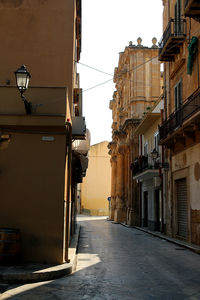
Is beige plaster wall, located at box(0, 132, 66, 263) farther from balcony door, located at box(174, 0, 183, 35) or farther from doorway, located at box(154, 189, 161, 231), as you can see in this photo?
doorway, located at box(154, 189, 161, 231)

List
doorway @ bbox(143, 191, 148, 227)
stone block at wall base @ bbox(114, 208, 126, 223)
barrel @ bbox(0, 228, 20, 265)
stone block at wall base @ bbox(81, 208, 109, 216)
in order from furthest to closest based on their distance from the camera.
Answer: stone block at wall base @ bbox(81, 208, 109, 216), stone block at wall base @ bbox(114, 208, 126, 223), doorway @ bbox(143, 191, 148, 227), barrel @ bbox(0, 228, 20, 265)

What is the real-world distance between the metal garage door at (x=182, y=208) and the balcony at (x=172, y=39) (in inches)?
240

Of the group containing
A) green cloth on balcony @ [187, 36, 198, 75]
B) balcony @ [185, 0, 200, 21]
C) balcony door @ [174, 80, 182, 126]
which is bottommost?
balcony door @ [174, 80, 182, 126]

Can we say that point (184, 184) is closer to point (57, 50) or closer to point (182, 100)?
point (182, 100)

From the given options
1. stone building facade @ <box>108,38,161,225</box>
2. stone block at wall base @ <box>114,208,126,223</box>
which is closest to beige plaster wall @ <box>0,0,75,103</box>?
stone building facade @ <box>108,38,161,225</box>

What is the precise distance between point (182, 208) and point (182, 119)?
4.25 meters

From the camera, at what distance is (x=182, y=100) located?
16312 mm

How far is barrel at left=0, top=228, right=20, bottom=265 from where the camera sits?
7.91 meters

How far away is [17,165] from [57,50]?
16.8 ft

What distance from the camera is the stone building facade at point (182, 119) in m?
14.1

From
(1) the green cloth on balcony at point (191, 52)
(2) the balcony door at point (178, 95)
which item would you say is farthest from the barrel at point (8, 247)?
(2) the balcony door at point (178, 95)

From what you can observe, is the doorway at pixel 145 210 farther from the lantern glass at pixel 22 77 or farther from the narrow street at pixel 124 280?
the lantern glass at pixel 22 77

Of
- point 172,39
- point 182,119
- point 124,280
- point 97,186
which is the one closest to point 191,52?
point 172,39

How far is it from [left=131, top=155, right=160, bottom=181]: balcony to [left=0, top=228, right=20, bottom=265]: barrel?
1349 centimetres
